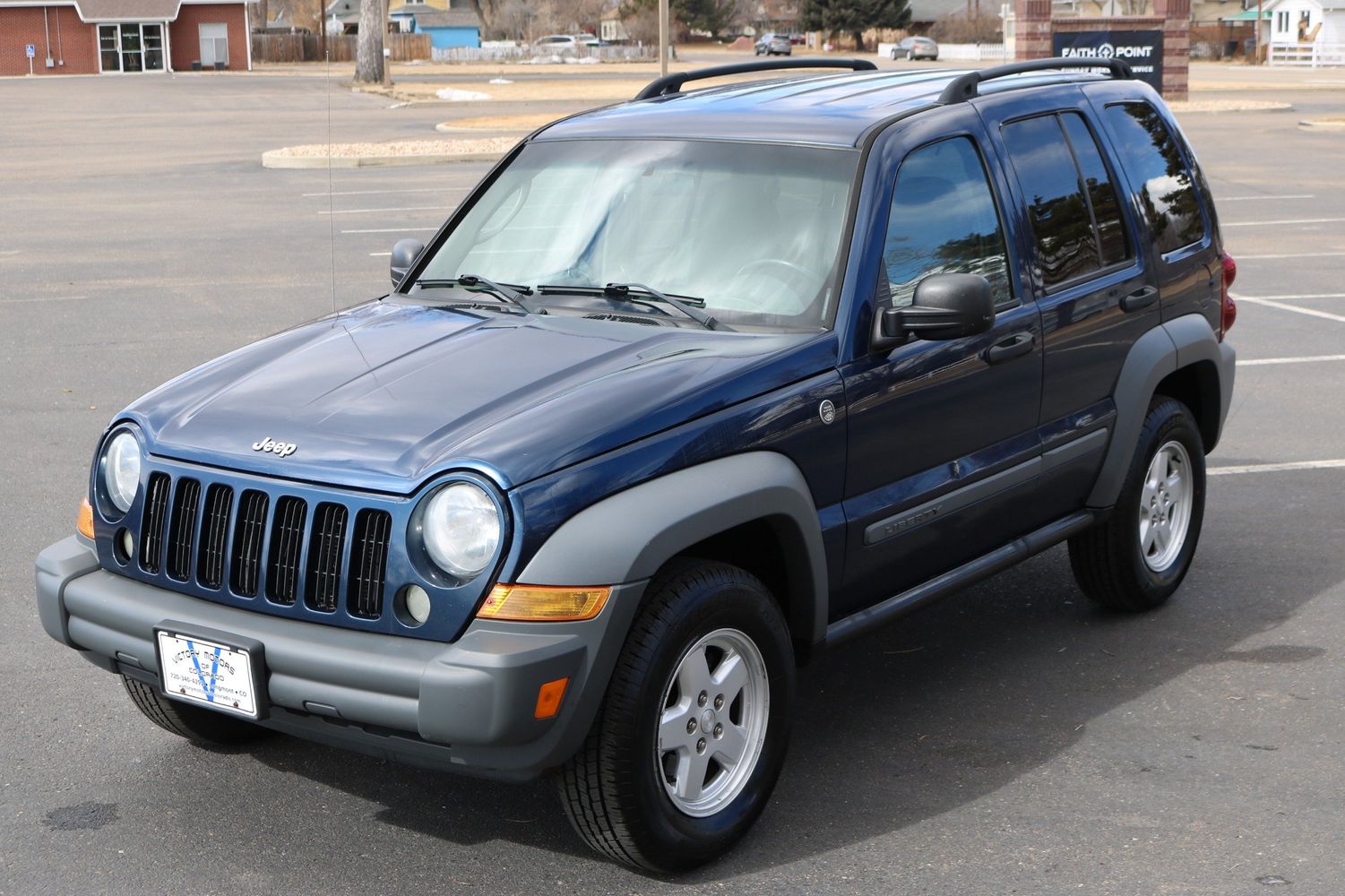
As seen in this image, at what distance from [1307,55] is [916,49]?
64.2 feet

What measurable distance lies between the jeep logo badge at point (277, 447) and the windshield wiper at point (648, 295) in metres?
1.19

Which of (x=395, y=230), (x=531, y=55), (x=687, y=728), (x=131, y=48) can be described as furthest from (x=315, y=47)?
(x=687, y=728)

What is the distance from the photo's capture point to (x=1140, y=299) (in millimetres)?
5645

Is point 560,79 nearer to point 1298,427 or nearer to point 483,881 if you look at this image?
point 1298,427

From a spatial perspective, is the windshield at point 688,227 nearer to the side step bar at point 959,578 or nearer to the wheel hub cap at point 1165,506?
the side step bar at point 959,578

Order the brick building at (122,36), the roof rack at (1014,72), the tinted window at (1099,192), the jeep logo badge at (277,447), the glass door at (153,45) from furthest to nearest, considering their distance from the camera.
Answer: the glass door at (153,45)
the brick building at (122,36)
the tinted window at (1099,192)
the roof rack at (1014,72)
the jeep logo badge at (277,447)

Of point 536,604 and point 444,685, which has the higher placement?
point 536,604

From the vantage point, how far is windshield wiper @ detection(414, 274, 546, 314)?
4.81 metres

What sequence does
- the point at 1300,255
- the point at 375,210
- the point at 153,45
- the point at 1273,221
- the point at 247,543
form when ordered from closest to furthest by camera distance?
the point at 247,543
the point at 1300,255
the point at 1273,221
the point at 375,210
the point at 153,45

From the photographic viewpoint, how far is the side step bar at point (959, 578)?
453cm

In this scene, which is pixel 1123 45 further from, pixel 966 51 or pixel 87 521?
pixel 966 51

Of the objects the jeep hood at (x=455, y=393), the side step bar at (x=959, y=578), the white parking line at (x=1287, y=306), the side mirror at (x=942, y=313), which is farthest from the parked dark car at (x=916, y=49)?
the jeep hood at (x=455, y=393)

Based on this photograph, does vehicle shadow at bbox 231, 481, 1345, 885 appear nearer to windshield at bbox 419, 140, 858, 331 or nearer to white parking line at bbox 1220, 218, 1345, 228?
windshield at bbox 419, 140, 858, 331

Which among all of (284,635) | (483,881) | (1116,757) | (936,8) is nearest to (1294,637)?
(1116,757)
